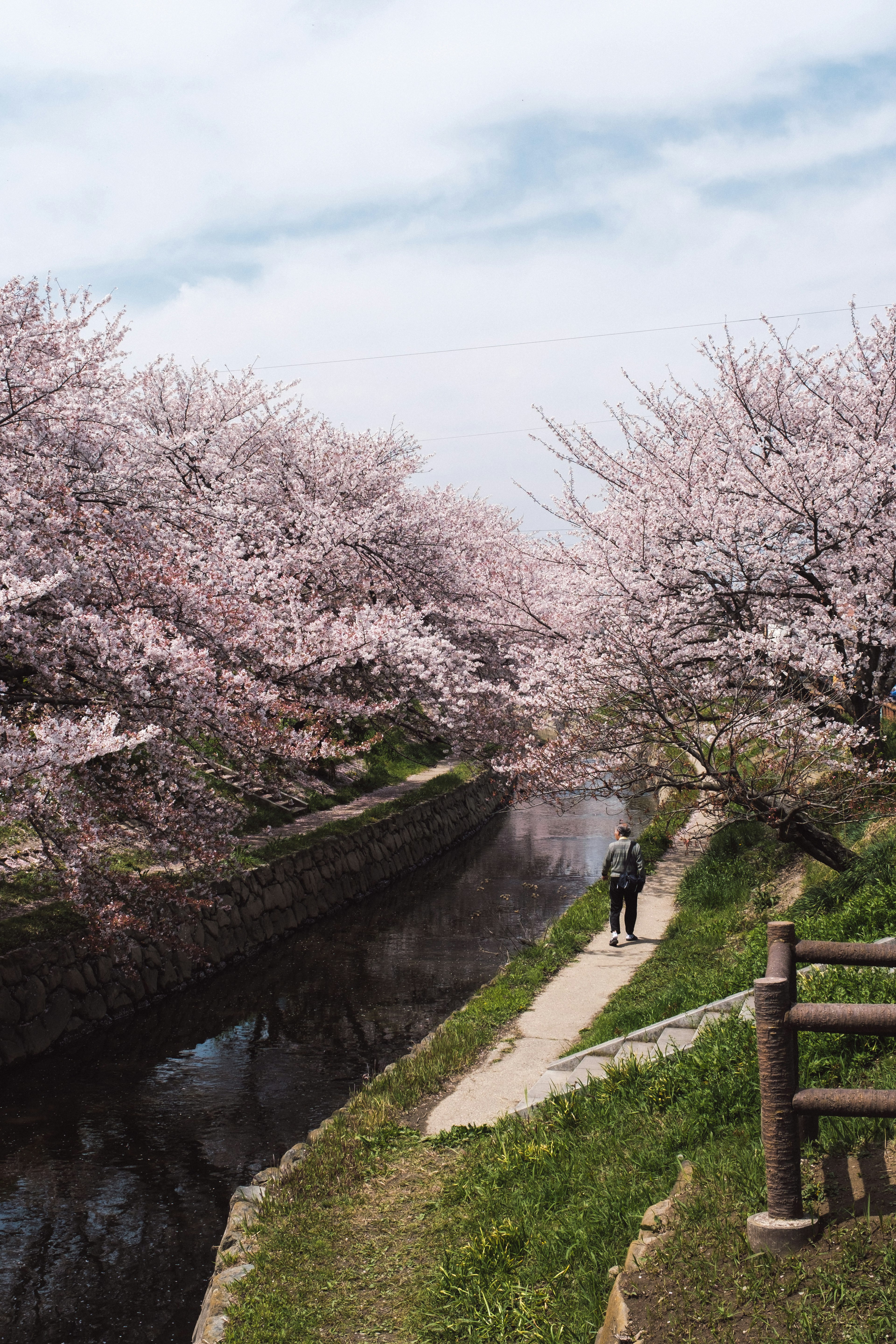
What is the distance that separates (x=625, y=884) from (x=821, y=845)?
322 centimetres

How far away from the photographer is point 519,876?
70.8 ft

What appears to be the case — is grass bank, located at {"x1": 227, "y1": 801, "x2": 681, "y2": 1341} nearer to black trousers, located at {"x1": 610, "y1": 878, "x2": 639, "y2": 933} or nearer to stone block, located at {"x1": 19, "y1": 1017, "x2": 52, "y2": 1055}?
black trousers, located at {"x1": 610, "y1": 878, "x2": 639, "y2": 933}

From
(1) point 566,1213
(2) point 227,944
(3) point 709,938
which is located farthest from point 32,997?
(1) point 566,1213

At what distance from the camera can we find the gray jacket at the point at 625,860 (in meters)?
12.8

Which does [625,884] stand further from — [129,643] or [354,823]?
[354,823]

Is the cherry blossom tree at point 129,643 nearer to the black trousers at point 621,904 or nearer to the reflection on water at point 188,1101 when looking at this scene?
the reflection on water at point 188,1101

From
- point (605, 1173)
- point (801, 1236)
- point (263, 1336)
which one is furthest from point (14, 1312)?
point (801, 1236)

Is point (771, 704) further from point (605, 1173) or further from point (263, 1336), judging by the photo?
point (263, 1336)

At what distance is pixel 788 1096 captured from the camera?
356 cm

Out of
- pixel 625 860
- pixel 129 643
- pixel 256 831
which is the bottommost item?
pixel 256 831

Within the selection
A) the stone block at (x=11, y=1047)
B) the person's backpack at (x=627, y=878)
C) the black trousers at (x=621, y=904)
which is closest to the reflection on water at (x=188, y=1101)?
the stone block at (x=11, y=1047)

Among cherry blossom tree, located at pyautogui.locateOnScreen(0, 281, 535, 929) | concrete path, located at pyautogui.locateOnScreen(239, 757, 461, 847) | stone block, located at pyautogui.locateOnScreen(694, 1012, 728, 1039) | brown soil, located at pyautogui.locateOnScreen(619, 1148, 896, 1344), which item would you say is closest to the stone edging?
stone block, located at pyautogui.locateOnScreen(694, 1012, 728, 1039)

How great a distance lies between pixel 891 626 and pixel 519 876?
38.3 feet

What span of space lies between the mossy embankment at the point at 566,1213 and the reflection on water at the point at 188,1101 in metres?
1.78
